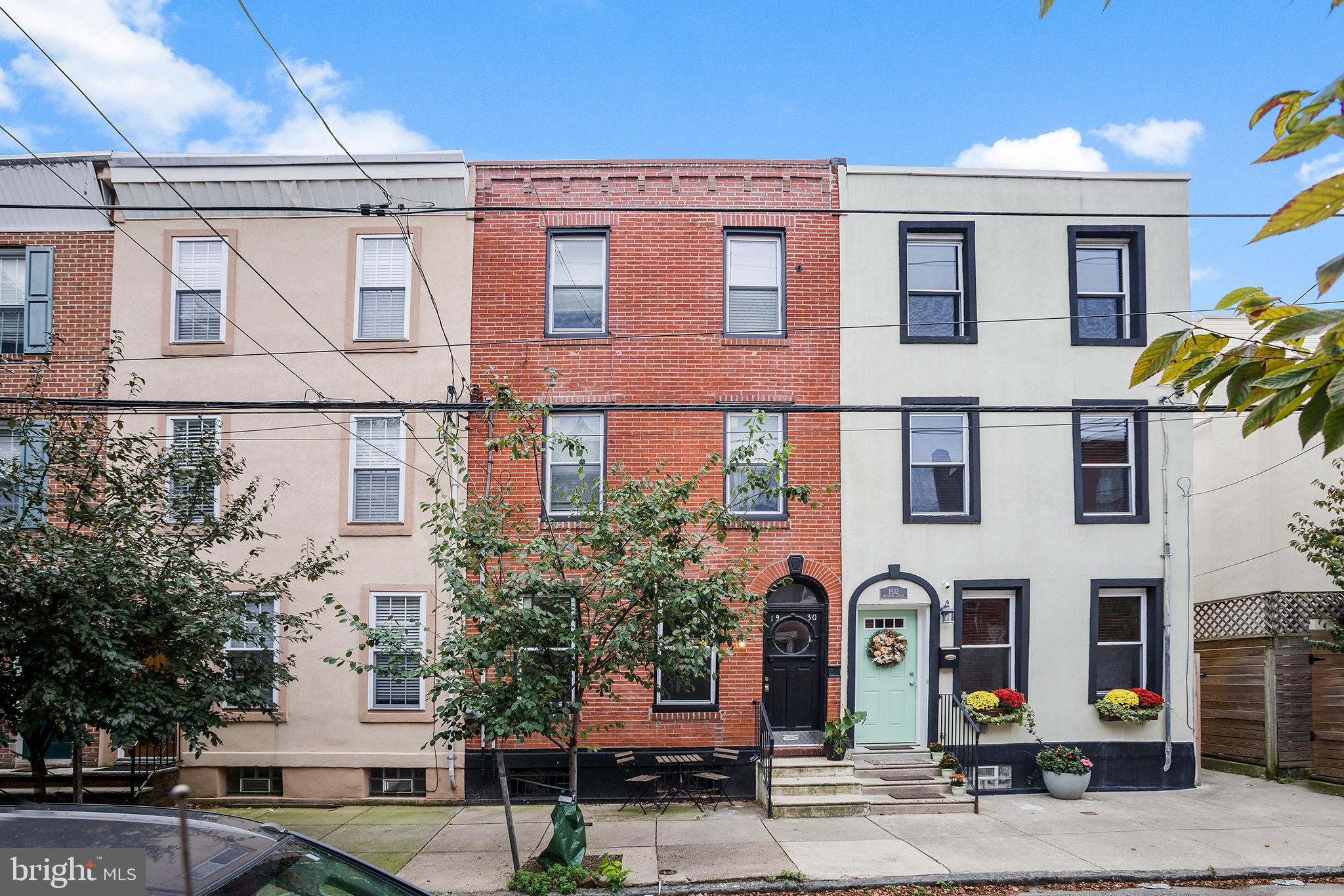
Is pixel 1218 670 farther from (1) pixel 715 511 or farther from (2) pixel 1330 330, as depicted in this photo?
(2) pixel 1330 330

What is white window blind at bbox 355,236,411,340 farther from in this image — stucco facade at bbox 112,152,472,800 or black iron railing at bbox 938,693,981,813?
black iron railing at bbox 938,693,981,813

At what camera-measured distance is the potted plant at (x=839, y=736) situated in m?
12.7

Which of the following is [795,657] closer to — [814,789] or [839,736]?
[839,736]

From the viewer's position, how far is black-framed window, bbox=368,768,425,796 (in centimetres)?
1321

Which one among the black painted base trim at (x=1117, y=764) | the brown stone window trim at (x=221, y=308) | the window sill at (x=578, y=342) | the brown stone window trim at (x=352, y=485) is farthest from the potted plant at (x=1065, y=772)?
the brown stone window trim at (x=221, y=308)

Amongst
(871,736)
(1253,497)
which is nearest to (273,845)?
(871,736)

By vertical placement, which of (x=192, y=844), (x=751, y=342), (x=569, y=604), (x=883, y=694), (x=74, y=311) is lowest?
(x=883, y=694)

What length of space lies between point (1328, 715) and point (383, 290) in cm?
1560

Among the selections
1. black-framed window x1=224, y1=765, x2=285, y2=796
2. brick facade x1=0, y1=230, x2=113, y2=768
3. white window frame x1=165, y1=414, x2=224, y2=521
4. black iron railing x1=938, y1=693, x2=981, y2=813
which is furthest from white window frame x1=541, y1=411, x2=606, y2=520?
brick facade x1=0, y1=230, x2=113, y2=768

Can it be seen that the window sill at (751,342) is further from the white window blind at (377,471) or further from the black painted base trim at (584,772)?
the black painted base trim at (584,772)

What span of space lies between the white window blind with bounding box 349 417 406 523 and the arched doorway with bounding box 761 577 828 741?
18.9 ft

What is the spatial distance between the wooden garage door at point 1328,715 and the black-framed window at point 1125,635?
2.58 metres

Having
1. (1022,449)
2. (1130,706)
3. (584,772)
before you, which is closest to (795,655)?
(584,772)

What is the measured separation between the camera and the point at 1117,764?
13508 millimetres
